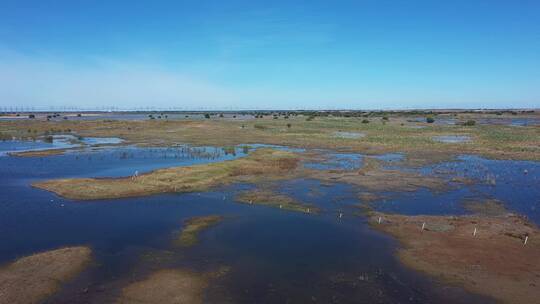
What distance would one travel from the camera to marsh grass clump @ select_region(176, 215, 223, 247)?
16922mm

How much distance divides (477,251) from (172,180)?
20391 mm

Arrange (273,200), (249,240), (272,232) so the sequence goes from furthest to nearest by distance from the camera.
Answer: (273,200) < (272,232) < (249,240)

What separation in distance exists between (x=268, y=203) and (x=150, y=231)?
7.47 meters

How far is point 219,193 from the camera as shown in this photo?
84.2ft

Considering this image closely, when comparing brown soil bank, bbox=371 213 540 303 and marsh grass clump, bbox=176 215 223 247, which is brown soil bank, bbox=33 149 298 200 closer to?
marsh grass clump, bbox=176 215 223 247

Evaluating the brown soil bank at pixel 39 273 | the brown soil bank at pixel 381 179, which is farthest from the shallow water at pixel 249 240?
the brown soil bank at pixel 381 179

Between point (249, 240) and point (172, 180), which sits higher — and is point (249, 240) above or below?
below

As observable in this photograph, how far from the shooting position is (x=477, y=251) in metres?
15.8

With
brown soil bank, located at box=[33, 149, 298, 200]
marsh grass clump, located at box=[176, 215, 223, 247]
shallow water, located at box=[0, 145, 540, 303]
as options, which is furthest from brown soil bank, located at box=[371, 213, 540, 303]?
brown soil bank, located at box=[33, 149, 298, 200]

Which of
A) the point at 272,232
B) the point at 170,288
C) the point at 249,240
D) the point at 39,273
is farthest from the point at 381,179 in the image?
the point at 39,273

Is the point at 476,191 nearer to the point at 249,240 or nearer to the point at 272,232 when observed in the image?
the point at 272,232

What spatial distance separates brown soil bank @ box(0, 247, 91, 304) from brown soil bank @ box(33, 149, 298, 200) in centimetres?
929

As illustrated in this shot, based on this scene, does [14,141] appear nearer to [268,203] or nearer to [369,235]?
[268,203]

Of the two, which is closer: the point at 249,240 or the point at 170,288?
the point at 170,288
